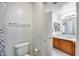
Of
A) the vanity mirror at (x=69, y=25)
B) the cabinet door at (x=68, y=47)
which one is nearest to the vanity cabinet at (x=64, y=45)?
the cabinet door at (x=68, y=47)

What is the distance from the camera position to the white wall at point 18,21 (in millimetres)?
1325

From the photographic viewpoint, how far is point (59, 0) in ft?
4.44

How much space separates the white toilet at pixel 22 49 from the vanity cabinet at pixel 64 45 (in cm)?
40

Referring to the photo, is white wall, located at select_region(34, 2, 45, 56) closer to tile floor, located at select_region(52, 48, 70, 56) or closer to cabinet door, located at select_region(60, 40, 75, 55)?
tile floor, located at select_region(52, 48, 70, 56)

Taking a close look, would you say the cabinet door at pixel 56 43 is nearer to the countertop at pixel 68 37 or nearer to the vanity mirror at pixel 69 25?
the countertop at pixel 68 37

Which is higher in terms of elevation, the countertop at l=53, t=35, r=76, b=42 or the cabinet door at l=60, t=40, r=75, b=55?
the countertop at l=53, t=35, r=76, b=42

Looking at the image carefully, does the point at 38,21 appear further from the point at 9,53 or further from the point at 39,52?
the point at 9,53

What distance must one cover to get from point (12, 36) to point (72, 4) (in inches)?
36.2

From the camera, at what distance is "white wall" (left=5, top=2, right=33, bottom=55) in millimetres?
1325

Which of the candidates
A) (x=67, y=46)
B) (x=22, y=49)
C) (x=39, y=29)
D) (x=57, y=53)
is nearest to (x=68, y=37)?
(x=67, y=46)

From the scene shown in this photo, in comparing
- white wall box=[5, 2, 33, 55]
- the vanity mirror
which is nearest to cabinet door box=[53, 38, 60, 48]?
the vanity mirror

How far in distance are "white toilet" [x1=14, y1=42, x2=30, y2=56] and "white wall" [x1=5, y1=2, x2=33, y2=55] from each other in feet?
0.17

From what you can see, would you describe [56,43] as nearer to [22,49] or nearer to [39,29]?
[39,29]

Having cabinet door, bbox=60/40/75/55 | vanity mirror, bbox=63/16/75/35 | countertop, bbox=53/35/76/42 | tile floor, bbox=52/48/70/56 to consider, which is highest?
vanity mirror, bbox=63/16/75/35
